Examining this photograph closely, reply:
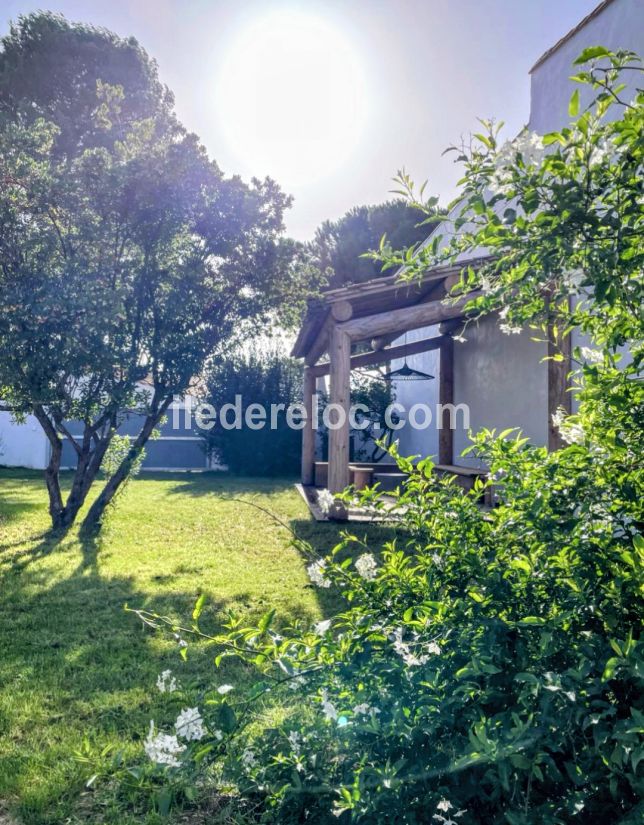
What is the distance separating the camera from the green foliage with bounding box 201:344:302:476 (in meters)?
16.7

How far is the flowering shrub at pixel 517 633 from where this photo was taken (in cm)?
139

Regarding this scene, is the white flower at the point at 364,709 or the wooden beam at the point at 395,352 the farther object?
the wooden beam at the point at 395,352

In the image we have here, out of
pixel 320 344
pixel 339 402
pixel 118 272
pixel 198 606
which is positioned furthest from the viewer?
pixel 320 344

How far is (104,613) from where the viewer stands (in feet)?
14.7

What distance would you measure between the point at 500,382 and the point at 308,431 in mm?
4068

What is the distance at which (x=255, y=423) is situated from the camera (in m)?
16.8

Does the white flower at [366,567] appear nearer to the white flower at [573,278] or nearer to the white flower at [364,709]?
the white flower at [364,709]

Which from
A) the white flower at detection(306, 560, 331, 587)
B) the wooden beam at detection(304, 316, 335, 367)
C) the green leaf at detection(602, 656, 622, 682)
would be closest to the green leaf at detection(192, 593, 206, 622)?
the white flower at detection(306, 560, 331, 587)

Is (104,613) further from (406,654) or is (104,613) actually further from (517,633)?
(517,633)

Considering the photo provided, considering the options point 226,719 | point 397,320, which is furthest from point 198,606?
point 397,320

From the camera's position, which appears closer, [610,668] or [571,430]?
[610,668]

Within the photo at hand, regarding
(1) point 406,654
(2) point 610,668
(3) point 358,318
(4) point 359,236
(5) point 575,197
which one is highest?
(4) point 359,236

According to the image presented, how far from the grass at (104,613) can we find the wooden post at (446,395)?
3185mm

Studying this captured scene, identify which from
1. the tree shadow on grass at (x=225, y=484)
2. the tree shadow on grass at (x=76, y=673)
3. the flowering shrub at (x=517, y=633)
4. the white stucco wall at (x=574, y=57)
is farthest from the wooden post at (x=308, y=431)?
the flowering shrub at (x=517, y=633)
